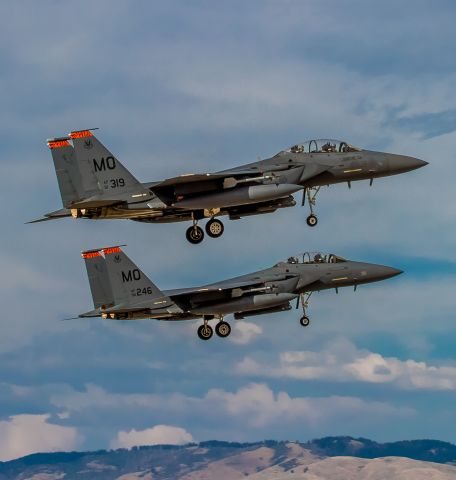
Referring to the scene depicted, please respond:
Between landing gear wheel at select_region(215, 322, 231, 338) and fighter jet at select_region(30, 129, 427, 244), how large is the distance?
7.56 m

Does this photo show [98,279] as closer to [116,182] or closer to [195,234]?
[195,234]

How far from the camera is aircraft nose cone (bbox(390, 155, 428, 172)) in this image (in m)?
53.5

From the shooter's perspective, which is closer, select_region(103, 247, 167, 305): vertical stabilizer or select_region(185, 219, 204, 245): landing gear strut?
select_region(185, 219, 204, 245): landing gear strut

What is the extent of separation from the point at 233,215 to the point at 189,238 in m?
2.51

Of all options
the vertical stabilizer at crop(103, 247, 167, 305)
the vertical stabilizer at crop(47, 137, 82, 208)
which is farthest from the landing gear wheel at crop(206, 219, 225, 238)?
the vertical stabilizer at crop(103, 247, 167, 305)

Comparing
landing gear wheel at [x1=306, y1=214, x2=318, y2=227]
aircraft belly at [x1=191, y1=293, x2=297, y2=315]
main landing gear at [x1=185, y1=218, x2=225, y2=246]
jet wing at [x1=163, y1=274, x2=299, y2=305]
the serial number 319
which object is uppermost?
the serial number 319

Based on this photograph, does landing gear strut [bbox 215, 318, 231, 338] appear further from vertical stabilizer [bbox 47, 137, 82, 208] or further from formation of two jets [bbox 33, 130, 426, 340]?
vertical stabilizer [bbox 47, 137, 82, 208]

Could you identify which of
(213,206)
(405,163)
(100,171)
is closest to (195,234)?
(213,206)

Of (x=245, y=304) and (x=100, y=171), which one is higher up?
(x=100, y=171)

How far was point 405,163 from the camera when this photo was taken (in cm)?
5369

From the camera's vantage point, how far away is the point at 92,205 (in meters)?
47.8

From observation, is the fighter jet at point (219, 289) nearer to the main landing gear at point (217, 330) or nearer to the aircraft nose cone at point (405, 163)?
the main landing gear at point (217, 330)

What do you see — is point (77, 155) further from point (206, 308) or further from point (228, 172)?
point (206, 308)

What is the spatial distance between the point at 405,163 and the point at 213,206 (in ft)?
33.1
